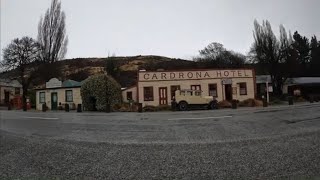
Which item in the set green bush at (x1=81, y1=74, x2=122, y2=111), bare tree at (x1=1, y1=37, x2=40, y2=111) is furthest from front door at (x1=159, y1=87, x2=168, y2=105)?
bare tree at (x1=1, y1=37, x2=40, y2=111)

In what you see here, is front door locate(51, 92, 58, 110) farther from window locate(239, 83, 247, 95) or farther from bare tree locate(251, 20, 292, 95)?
bare tree locate(251, 20, 292, 95)

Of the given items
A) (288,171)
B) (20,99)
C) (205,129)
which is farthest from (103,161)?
(20,99)

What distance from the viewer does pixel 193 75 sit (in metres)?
37.0

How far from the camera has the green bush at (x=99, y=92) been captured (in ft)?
104

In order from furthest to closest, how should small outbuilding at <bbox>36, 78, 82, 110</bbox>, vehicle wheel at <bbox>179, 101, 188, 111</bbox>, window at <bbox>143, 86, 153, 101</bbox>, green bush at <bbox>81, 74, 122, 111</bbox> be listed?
small outbuilding at <bbox>36, 78, 82, 110</bbox>, window at <bbox>143, 86, 153, 101</bbox>, green bush at <bbox>81, 74, 122, 111</bbox>, vehicle wheel at <bbox>179, 101, 188, 111</bbox>

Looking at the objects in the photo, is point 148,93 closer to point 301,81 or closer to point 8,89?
point 8,89

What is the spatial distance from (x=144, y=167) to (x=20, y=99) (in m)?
41.6

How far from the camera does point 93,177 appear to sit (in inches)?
227

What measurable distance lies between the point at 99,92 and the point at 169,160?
85.1ft

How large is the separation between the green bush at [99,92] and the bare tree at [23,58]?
68.8 ft

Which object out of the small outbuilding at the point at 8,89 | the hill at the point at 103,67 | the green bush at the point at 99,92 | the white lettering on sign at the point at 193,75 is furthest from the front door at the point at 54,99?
the small outbuilding at the point at 8,89

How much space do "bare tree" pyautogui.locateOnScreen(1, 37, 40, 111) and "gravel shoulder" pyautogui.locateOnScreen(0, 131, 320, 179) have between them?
44.2 meters

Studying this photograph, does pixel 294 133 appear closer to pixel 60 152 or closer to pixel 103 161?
pixel 103 161

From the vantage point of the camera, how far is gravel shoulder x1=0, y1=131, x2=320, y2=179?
225 inches
